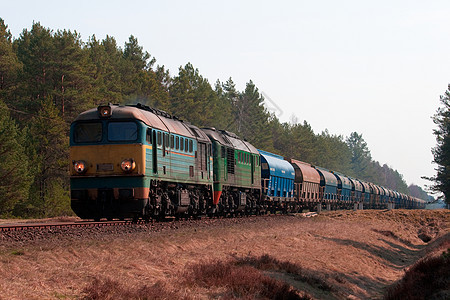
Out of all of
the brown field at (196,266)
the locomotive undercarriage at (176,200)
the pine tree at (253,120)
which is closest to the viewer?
the brown field at (196,266)

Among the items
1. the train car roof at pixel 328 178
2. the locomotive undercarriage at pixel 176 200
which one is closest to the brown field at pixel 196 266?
the locomotive undercarriage at pixel 176 200

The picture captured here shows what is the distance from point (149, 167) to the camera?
20.8m

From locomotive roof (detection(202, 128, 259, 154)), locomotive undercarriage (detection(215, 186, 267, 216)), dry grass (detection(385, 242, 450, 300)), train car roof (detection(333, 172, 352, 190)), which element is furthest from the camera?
train car roof (detection(333, 172, 352, 190))

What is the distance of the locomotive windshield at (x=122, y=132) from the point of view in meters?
20.5

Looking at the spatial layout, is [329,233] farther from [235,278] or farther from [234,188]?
[235,278]

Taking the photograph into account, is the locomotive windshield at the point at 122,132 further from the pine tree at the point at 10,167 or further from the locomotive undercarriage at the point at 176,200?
the pine tree at the point at 10,167

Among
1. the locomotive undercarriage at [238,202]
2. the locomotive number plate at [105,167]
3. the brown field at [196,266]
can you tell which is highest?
the locomotive number plate at [105,167]

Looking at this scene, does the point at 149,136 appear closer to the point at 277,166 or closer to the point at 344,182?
the point at 277,166

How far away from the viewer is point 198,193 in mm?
27203

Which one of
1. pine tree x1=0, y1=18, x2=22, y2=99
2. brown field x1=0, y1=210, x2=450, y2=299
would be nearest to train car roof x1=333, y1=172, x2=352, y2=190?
pine tree x1=0, y1=18, x2=22, y2=99

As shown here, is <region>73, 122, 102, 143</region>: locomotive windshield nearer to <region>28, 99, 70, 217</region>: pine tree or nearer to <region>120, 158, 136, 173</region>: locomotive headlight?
<region>120, 158, 136, 173</region>: locomotive headlight

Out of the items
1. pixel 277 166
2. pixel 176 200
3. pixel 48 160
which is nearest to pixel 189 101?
pixel 48 160

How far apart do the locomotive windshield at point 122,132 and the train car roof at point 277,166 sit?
2152 centimetres

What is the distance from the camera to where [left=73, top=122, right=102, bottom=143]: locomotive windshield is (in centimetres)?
2081
